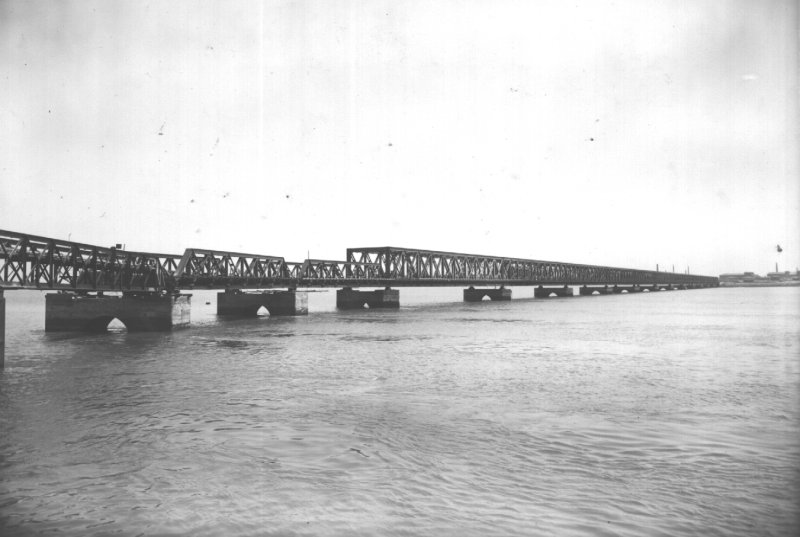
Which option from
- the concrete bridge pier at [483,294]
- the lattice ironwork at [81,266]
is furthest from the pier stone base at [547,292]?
the lattice ironwork at [81,266]

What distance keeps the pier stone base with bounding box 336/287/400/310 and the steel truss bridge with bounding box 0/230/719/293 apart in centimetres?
185

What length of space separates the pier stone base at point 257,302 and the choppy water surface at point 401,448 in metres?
41.9

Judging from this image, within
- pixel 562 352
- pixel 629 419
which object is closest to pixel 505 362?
pixel 562 352

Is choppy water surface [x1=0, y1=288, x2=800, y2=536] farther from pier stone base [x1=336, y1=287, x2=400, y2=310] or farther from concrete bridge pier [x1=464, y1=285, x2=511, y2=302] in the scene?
concrete bridge pier [x1=464, y1=285, x2=511, y2=302]

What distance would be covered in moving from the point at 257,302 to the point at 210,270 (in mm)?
12220

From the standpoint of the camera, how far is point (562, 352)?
31719 mm

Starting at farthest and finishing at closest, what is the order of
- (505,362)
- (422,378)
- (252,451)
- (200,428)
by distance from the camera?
(505,362) → (422,378) → (200,428) → (252,451)

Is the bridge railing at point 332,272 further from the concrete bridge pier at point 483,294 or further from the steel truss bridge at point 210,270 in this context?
the concrete bridge pier at point 483,294

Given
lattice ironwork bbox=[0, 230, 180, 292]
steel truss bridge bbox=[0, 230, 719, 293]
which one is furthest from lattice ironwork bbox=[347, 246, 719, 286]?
lattice ironwork bbox=[0, 230, 180, 292]

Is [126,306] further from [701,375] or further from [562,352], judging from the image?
[701,375]

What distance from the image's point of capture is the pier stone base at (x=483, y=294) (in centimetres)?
13288

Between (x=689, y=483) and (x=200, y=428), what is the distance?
36.5 feet

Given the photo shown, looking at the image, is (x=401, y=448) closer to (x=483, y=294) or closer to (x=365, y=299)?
(x=365, y=299)

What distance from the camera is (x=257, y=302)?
69.4 metres
